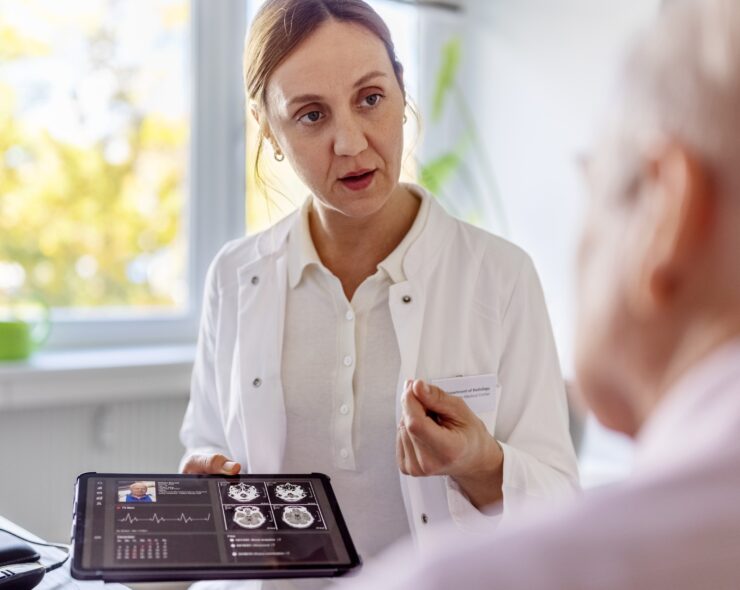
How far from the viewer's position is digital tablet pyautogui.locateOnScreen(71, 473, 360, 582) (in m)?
0.96

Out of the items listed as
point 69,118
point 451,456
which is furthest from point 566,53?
point 451,456

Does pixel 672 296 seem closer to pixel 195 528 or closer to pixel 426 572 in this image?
pixel 426 572

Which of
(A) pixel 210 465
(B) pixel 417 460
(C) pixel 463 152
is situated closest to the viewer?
(B) pixel 417 460

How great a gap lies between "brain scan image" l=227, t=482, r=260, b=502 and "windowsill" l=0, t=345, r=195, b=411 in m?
1.51

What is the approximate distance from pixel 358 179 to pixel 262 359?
36 centimetres

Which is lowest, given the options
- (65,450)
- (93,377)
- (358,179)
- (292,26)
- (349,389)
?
(65,450)

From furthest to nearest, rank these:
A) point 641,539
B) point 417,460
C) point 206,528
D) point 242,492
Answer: point 417,460
point 242,492
point 206,528
point 641,539

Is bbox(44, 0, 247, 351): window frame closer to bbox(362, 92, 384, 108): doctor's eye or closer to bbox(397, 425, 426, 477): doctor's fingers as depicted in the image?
bbox(362, 92, 384, 108): doctor's eye

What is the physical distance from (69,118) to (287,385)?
1670mm

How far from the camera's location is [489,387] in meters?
1.48

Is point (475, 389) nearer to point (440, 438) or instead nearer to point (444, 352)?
point (444, 352)

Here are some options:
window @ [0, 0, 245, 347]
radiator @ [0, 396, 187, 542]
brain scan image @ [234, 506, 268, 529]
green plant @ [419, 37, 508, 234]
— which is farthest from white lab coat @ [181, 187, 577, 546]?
green plant @ [419, 37, 508, 234]

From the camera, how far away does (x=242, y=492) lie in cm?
117

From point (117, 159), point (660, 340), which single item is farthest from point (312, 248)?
point (117, 159)
